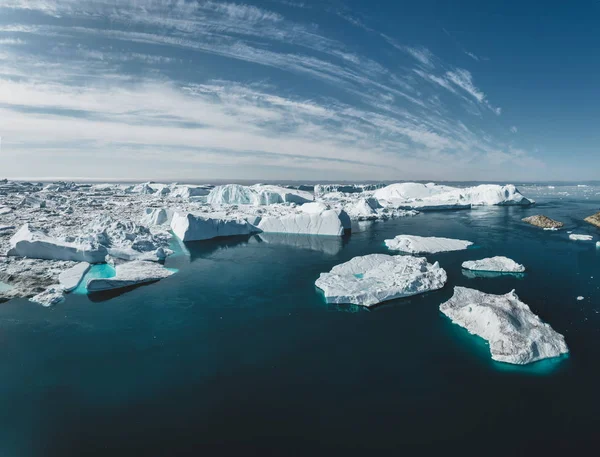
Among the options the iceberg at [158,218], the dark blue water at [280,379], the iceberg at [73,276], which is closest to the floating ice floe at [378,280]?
the dark blue water at [280,379]

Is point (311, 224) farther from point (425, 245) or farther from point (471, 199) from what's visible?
point (471, 199)

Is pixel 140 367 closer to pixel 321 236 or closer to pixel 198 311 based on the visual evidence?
pixel 198 311

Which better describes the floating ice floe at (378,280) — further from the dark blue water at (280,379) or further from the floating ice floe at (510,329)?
the floating ice floe at (510,329)

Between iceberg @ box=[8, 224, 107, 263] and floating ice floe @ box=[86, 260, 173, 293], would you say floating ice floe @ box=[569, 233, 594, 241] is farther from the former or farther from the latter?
iceberg @ box=[8, 224, 107, 263]

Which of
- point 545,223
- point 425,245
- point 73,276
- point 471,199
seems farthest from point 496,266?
point 471,199

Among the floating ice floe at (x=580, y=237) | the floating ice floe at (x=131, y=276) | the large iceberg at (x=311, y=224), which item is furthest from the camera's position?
the large iceberg at (x=311, y=224)

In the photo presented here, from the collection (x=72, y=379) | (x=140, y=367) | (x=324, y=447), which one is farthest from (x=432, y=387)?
(x=72, y=379)
